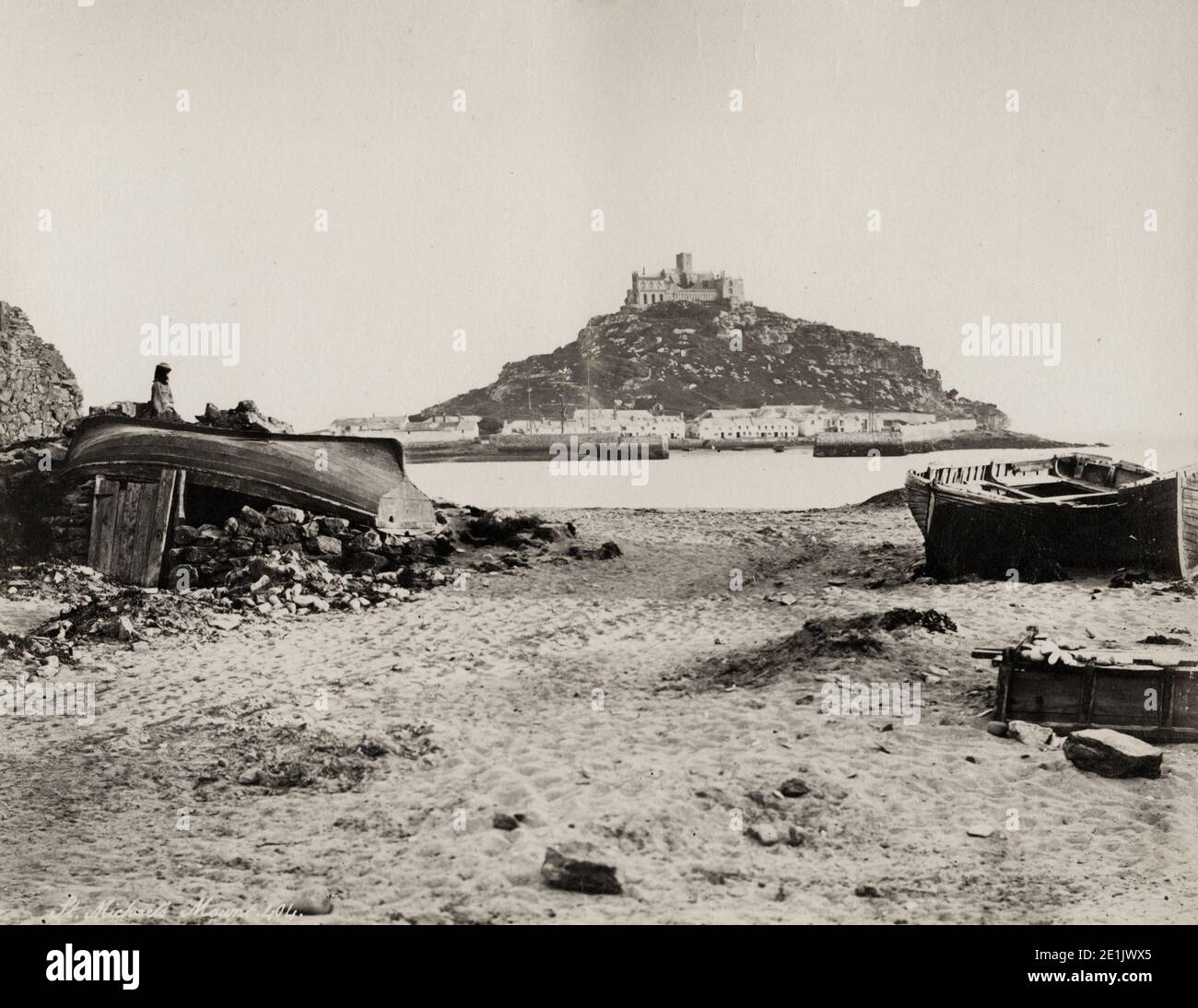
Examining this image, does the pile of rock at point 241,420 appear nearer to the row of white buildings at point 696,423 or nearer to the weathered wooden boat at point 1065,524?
the row of white buildings at point 696,423

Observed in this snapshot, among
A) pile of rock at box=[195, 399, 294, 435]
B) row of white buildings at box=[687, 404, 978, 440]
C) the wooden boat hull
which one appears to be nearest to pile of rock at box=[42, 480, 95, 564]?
the wooden boat hull

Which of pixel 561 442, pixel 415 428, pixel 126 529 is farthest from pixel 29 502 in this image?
pixel 561 442

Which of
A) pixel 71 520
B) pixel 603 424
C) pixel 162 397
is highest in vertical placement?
pixel 162 397

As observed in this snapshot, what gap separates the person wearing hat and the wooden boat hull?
0.32m

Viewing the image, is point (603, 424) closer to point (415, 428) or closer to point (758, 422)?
point (758, 422)

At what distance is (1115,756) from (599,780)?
7.99 ft

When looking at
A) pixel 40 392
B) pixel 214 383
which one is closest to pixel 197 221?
pixel 214 383

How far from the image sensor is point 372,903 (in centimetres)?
381

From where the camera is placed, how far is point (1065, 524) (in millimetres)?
6043

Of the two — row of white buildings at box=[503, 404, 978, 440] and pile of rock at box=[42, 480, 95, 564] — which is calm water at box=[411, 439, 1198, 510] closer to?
row of white buildings at box=[503, 404, 978, 440]

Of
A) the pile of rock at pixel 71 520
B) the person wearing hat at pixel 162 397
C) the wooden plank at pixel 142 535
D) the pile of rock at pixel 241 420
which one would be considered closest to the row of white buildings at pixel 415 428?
the pile of rock at pixel 241 420

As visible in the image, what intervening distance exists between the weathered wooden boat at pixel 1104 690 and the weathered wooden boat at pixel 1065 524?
4.05 feet

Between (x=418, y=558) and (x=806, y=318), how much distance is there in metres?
3.83

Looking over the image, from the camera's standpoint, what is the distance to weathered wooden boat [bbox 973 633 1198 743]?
178 inches
